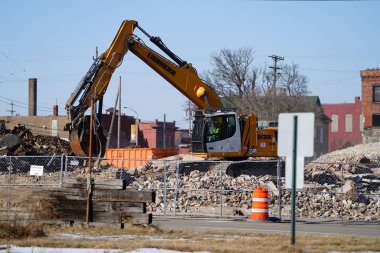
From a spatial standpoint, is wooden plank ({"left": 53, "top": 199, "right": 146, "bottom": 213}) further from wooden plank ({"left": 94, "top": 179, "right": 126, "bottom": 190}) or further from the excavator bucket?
the excavator bucket

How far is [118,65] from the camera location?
33.2 meters

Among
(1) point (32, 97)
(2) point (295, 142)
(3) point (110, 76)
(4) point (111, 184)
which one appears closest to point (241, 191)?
(3) point (110, 76)

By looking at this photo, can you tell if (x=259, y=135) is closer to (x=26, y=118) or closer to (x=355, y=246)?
(x=355, y=246)

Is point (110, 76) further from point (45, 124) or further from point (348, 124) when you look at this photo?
point (348, 124)

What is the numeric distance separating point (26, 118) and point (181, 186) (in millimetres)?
62153

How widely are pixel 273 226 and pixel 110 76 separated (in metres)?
14.0


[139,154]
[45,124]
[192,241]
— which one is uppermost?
[45,124]

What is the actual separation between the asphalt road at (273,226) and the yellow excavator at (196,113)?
30.0 ft

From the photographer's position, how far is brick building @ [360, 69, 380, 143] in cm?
7700

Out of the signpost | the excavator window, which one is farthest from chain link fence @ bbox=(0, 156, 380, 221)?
the signpost

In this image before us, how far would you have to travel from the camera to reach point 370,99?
77938 millimetres

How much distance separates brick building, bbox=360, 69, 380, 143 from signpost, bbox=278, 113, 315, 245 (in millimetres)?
65783

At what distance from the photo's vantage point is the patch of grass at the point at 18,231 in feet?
50.9

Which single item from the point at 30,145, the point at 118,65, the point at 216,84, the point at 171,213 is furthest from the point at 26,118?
the point at 171,213
